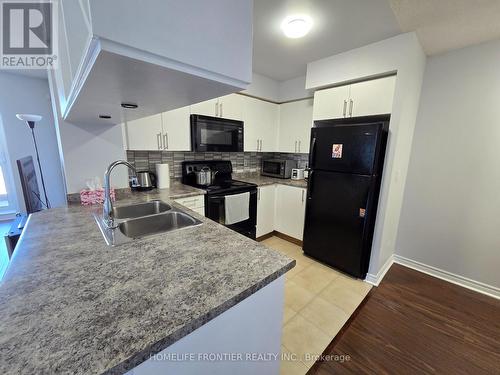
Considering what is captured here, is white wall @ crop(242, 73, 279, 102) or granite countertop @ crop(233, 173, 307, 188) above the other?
white wall @ crop(242, 73, 279, 102)

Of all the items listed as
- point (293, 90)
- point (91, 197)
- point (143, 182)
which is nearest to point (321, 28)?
point (293, 90)

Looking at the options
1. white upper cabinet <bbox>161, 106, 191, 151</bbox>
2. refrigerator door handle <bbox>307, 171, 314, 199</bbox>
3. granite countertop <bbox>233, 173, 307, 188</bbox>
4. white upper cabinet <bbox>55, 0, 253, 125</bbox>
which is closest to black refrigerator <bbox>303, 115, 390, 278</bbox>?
refrigerator door handle <bbox>307, 171, 314, 199</bbox>

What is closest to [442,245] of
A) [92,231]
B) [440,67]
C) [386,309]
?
[386,309]

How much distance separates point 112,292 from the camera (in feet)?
2.15

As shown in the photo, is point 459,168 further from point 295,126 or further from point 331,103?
point 295,126

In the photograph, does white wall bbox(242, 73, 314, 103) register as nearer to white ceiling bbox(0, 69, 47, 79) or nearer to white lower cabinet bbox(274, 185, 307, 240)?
white lower cabinet bbox(274, 185, 307, 240)

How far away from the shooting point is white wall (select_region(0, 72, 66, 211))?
3.09m

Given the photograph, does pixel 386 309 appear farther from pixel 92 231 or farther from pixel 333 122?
pixel 92 231

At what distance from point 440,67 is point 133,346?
3306 mm

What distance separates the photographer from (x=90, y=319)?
0.55m

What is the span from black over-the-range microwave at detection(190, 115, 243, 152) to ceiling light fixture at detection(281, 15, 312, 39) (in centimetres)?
119

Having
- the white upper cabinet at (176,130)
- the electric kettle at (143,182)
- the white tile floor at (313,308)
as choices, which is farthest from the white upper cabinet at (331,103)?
the electric kettle at (143,182)

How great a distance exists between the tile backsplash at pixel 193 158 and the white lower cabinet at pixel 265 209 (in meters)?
0.68

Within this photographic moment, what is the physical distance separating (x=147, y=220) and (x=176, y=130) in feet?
4.05
